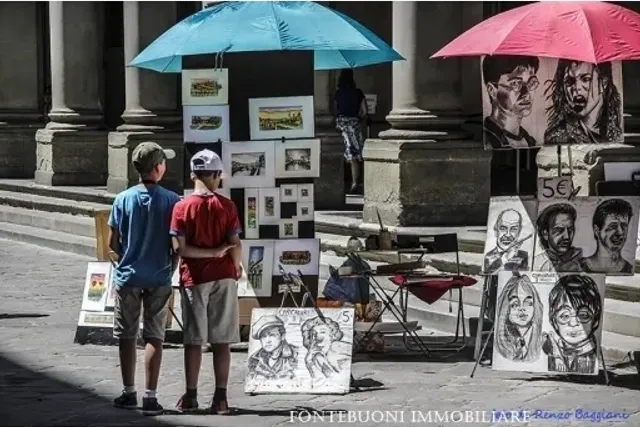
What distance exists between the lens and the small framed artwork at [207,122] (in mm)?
11531

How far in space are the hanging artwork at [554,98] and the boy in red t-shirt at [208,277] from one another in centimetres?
262

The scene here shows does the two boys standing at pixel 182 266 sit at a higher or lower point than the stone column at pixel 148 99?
lower

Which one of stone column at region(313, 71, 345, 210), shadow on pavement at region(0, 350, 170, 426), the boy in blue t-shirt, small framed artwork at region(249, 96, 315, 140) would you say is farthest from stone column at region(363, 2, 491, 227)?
the boy in blue t-shirt

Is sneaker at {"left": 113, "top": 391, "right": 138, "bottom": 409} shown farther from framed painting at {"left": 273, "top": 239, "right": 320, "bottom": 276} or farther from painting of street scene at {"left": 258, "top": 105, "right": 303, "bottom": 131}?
painting of street scene at {"left": 258, "top": 105, "right": 303, "bottom": 131}

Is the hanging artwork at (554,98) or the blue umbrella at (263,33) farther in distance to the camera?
the blue umbrella at (263,33)

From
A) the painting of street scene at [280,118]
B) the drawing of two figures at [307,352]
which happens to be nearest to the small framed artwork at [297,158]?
the painting of street scene at [280,118]

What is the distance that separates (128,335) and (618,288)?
4.57m

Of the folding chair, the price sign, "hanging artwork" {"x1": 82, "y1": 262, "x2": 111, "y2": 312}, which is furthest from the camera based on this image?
"hanging artwork" {"x1": 82, "y1": 262, "x2": 111, "y2": 312}

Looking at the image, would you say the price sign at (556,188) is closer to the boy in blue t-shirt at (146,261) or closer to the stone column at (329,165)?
the boy in blue t-shirt at (146,261)

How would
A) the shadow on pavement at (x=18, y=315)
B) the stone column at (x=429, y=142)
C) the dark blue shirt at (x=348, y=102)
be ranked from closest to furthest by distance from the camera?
the shadow on pavement at (x=18, y=315)
the stone column at (x=429, y=142)
the dark blue shirt at (x=348, y=102)

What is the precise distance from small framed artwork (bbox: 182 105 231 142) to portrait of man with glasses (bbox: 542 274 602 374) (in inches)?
111

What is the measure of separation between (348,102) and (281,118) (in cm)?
820

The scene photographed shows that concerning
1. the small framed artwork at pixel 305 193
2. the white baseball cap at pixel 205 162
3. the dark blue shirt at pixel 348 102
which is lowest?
the small framed artwork at pixel 305 193

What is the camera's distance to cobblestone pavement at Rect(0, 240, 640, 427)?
30.1ft
